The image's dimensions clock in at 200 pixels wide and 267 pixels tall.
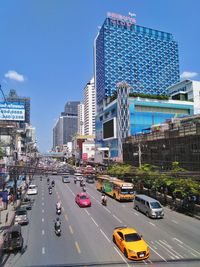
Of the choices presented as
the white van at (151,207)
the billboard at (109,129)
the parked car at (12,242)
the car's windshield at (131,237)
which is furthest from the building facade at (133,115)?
the parked car at (12,242)

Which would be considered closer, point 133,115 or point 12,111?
point 12,111

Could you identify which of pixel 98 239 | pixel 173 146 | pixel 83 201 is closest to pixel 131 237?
pixel 98 239

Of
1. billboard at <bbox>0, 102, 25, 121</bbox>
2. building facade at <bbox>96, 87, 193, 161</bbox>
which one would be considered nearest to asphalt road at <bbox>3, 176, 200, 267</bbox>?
billboard at <bbox>0, 102, 25, 121</bbox>

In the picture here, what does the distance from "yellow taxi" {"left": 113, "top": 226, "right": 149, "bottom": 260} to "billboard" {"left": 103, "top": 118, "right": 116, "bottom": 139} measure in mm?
69478

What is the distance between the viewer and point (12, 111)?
207ft

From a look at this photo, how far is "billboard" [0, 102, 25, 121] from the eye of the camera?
62.2 m

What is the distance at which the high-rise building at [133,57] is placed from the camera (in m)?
144

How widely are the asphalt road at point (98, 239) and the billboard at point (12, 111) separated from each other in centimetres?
3133

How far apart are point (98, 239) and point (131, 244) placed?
4.75 m

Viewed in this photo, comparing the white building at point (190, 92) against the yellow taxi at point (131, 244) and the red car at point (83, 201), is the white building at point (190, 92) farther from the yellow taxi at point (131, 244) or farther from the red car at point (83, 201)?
the yellow taxi at point (131, 244)

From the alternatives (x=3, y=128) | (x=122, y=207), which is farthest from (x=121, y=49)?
(x=122, y=207)

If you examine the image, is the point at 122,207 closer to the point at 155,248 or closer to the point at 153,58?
the point at 155,248

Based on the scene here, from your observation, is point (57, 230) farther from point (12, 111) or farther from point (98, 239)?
point (12, 111)

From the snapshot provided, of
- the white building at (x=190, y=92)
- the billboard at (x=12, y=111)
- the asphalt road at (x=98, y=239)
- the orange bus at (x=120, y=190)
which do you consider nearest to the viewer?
the asphalt road at (x=98, y=239)
